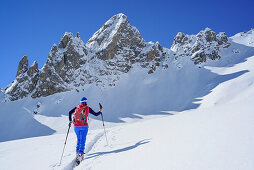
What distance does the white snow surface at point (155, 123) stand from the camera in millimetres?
2859

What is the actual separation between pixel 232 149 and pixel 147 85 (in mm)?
40565

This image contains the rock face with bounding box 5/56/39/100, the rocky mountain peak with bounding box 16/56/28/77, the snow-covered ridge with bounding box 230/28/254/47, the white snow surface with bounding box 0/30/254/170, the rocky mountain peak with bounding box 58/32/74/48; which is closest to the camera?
the white snow surface with bounding box 0/30/254/170

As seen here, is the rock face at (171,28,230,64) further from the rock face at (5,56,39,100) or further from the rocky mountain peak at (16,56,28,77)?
the rocky mountain peak at (16,56,28,77)

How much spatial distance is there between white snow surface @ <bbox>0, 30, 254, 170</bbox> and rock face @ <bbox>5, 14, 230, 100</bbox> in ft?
10.6

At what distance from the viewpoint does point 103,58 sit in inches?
1954

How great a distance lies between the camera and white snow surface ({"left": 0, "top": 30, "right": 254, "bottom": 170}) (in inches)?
113

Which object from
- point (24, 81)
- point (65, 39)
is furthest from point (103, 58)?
Result: point (24, 81)

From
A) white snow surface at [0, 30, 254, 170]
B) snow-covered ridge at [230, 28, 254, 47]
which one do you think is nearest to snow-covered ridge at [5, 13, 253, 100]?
white snow surface at [0, 30, 254, 170]

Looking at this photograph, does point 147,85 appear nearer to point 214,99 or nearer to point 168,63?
point 168,63

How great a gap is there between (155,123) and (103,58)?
44.3 m

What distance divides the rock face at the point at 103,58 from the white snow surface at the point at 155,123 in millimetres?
3225

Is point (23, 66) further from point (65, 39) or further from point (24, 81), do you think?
point (65, 39)

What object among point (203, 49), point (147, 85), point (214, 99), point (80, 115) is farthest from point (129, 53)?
point (80, 115)

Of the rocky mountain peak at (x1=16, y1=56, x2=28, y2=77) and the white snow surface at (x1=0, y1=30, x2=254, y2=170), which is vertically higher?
the rocky mountain peak at (x1=16, y1=56, x2=28, y2=77)
